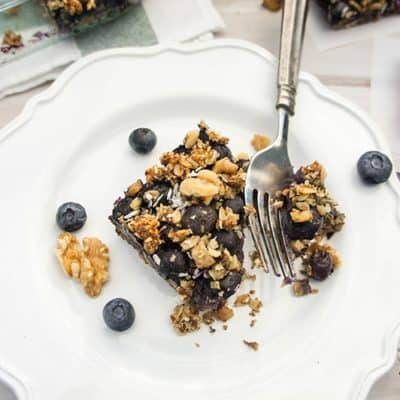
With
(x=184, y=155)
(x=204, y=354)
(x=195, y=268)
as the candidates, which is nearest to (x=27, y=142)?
(x=184, y=155)

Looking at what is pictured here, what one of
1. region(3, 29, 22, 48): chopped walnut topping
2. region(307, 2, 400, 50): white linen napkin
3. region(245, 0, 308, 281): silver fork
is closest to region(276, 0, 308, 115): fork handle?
region(245, 0, 308, 281): silver fork

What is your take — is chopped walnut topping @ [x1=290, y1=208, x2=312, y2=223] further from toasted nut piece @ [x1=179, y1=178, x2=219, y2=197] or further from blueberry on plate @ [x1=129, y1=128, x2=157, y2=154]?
blueberry on plate @ [x1=129, y1=128, x2=157, y2=154]

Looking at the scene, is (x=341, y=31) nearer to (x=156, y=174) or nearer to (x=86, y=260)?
(x=156, y=174)

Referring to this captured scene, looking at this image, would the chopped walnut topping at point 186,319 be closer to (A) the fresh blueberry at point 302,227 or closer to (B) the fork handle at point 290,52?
(A) the fresh blueberry at point 302,227

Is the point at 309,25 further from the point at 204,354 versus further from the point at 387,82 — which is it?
the point at 204,354

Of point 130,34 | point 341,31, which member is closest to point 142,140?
point 130,34

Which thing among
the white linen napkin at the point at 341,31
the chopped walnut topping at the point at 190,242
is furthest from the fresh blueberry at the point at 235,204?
the white linen napkin at the point at 341,31
